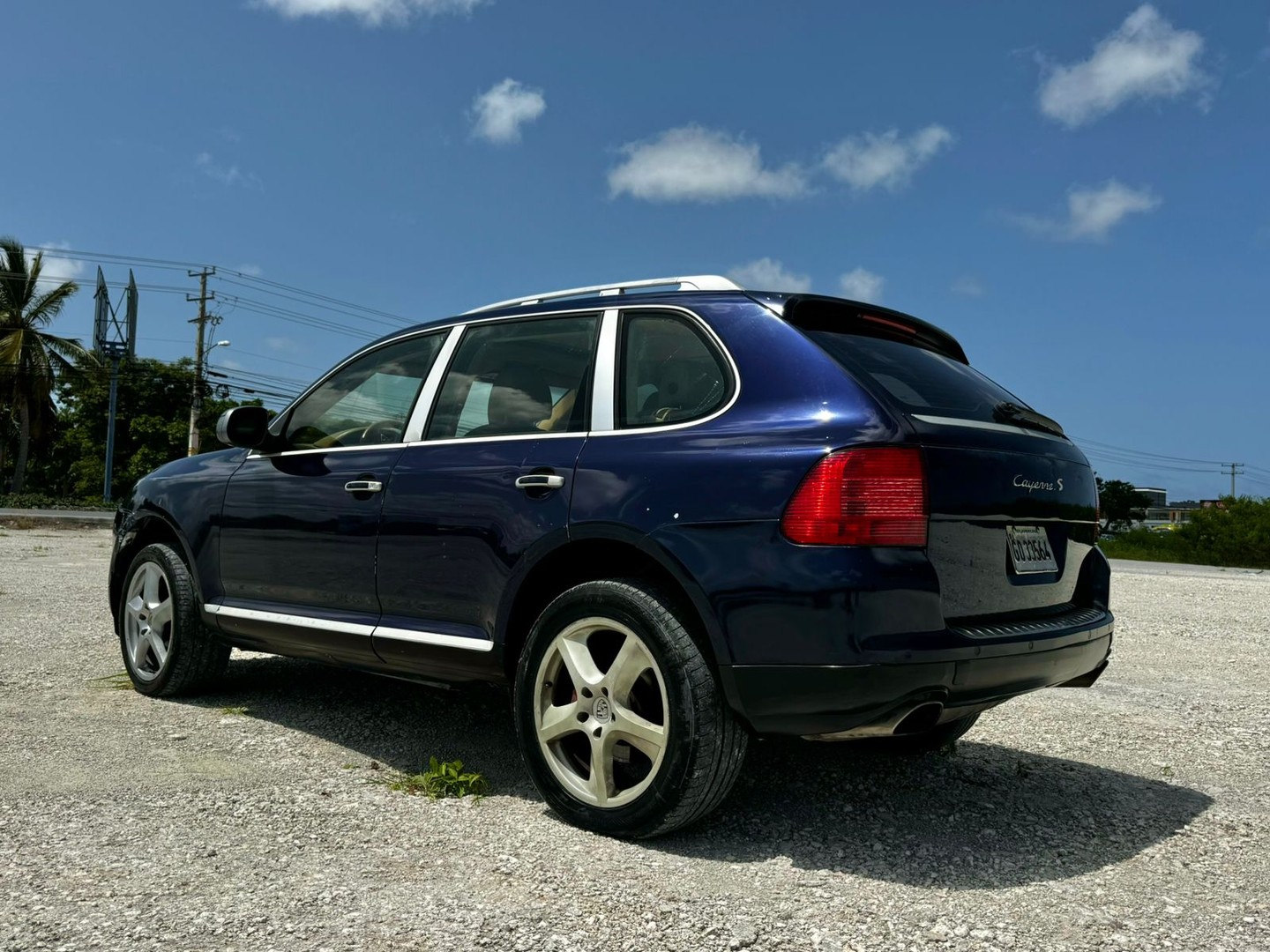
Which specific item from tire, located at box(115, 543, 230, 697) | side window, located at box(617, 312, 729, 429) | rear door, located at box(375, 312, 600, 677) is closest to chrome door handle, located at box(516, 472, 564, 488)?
rear door, located at box(375, 312, 600, 677)

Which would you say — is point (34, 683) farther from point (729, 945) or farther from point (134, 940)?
point (729, 945)

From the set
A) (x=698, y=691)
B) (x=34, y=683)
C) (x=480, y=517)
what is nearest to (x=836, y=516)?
(x=698, y=691)

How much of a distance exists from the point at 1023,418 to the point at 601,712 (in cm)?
177

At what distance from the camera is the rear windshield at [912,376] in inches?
136

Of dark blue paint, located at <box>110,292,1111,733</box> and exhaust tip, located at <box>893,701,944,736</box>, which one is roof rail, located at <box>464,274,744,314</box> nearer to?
dark blue paint, located at <box>110,292,1111,733</box>

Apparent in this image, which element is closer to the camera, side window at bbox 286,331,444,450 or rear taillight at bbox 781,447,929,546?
rear taillight at bbox 781,447,929,546

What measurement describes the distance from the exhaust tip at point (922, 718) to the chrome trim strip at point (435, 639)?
1.45 meters

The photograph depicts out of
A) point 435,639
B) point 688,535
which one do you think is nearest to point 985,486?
point 688,535

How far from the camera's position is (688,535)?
3.34 m

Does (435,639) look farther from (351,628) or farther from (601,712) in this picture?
(601,712)

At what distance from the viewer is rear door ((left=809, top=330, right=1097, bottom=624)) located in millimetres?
3285

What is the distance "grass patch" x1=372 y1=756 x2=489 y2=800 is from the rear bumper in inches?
51.2

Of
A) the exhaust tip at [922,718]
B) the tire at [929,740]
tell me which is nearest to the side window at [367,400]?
the exhaust tip at [922,718]

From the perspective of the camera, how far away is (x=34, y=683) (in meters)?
5.86
